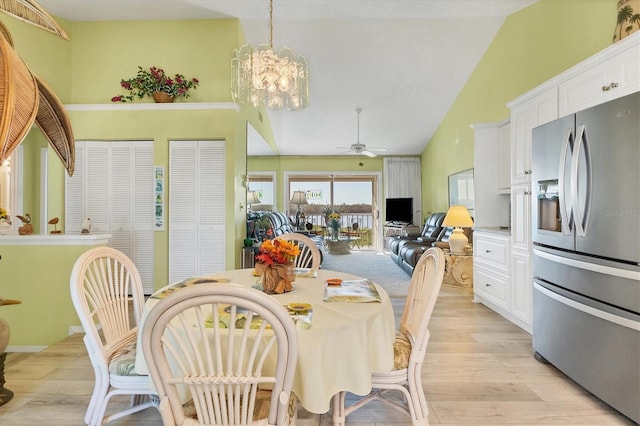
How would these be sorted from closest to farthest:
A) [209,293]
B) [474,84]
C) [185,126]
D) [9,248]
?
[209,293], [9,248], [185,126], [474,84]

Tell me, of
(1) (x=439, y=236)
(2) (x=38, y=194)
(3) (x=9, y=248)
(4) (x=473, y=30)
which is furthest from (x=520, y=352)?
(2) (x=38, y=194)

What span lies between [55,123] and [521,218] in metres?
3.59

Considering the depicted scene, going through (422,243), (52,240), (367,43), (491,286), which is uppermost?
(367,43)

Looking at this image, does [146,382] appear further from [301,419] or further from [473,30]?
[473,30]

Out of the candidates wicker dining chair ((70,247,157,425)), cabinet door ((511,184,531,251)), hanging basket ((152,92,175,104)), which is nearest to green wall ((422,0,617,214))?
cabinet door ((511,184,531,251))

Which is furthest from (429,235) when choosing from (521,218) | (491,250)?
(521,218)

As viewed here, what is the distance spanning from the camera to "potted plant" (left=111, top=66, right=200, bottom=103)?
13.9 feet

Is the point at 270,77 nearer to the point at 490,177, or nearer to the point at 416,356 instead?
the point at 416,356

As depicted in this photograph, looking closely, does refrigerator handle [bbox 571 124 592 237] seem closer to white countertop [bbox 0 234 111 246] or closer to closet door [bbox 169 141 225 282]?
closet door [bbox 169 141 225 282]

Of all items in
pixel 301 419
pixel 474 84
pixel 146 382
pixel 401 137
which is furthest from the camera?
pixel 401 137

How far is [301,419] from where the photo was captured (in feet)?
6.31

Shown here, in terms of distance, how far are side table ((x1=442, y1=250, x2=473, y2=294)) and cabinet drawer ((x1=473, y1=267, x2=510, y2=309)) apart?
0.50 m

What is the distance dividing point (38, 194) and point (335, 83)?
5.09 m

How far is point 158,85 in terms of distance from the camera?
13.9ft
